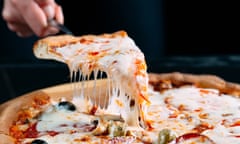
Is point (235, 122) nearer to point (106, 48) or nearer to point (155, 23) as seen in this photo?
point (106, 48)

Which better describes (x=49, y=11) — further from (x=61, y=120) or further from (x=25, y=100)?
(x=61, y=120)

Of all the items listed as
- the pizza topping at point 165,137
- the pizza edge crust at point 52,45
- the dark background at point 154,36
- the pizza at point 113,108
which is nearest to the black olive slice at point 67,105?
the pizza at point 113,108

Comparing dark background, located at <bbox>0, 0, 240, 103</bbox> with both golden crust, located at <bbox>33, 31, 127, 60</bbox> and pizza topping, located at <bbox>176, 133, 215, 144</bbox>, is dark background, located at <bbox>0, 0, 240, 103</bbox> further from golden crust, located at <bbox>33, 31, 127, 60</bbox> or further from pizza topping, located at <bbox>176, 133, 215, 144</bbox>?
Result: pizza topping, located at <bbox>176, 133, 215, 144</bbox>

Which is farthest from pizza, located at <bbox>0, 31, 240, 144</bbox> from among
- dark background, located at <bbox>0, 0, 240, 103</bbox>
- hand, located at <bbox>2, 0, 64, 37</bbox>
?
dark background, located at <bbox>0, 0, 240, 103</bbox>

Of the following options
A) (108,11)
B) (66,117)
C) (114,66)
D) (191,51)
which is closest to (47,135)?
(66,117)

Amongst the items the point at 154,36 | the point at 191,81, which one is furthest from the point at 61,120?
the point at 154,36
